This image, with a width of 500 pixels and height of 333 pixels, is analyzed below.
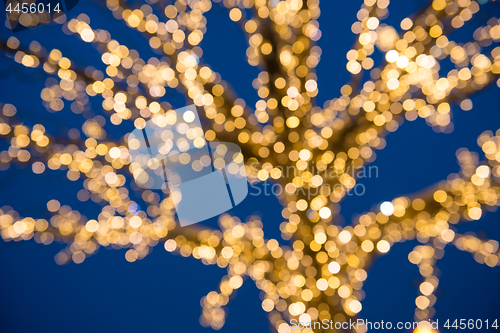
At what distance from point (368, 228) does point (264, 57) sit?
2.49 feet

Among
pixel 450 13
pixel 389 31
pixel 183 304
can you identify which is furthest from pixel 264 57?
pixel 183 304

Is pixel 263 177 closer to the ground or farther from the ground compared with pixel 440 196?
farther from the ground

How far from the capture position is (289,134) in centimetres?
92

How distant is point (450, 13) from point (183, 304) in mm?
2376

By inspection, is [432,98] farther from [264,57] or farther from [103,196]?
[103,196]

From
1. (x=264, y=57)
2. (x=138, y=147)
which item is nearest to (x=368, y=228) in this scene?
(x=264, y=57)

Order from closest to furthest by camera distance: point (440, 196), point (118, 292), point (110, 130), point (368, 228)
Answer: point (440, 196) → point (368, 228) → point (110, 130) → point (118, 292)

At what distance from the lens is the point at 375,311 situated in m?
2.02

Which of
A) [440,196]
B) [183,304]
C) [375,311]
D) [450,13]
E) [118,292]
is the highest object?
[450,13]

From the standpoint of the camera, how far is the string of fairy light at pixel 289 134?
0.83 meters

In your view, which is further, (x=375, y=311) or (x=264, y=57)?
(x=375, y=311)

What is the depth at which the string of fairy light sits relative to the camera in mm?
830

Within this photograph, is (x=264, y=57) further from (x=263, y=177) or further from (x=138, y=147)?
(x=138, y=147)

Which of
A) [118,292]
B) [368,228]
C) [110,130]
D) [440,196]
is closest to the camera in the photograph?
[440,196]
